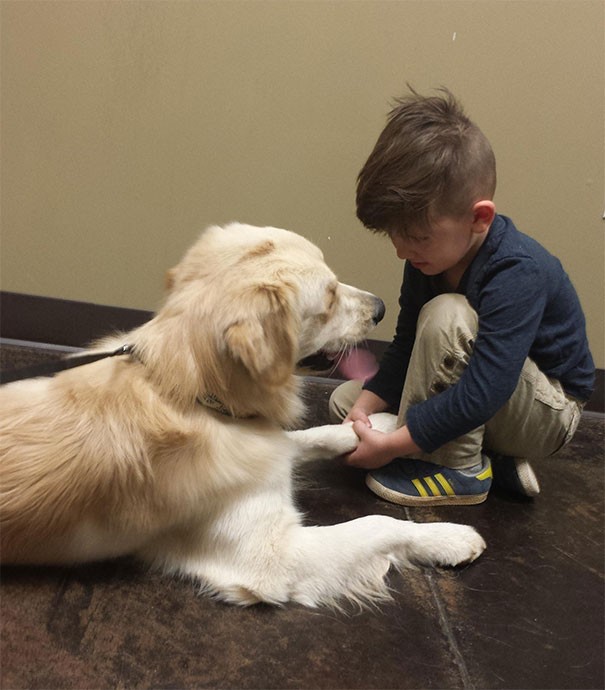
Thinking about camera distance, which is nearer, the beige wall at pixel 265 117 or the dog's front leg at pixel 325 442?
the dog's front leg at pixel 325 442

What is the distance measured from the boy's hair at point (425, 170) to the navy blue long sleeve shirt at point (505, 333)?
0.55 ft

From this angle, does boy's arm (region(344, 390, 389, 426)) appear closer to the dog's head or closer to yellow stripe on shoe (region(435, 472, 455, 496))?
yellow stripe on shoe (region(435, 472, 455, 496))

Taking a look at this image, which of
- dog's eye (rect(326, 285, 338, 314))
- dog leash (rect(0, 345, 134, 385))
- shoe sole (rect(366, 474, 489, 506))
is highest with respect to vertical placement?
dog's eye (rect(326, 285, 338, 314))

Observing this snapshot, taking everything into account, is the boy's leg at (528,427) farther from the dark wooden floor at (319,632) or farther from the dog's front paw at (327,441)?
the dog's front paw at (327,441)

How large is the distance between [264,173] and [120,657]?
1.64m

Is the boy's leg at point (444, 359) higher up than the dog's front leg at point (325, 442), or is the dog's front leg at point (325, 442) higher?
the boy's leg at point (444, 359)

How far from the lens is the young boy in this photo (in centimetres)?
135

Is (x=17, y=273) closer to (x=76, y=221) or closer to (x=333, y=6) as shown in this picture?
(x=76, y=221)

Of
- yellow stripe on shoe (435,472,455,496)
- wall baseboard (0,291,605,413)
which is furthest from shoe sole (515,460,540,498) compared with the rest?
wall baseboard (0,291,605,413)

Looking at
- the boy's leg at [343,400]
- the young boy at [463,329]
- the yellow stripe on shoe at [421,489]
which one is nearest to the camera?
the young boy at [463,329]

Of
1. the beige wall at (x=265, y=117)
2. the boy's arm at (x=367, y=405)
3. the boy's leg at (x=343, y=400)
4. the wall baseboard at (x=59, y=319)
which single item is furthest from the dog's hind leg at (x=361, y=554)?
the wall baseboard at (x=59, y=319)

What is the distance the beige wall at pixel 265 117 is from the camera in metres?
2.00

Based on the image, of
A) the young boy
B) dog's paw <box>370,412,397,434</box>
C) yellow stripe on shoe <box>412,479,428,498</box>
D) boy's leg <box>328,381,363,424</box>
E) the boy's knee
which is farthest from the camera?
boy's leg <box>328,381,363,424</box>

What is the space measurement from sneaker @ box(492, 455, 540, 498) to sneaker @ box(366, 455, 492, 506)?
0.27 ft
